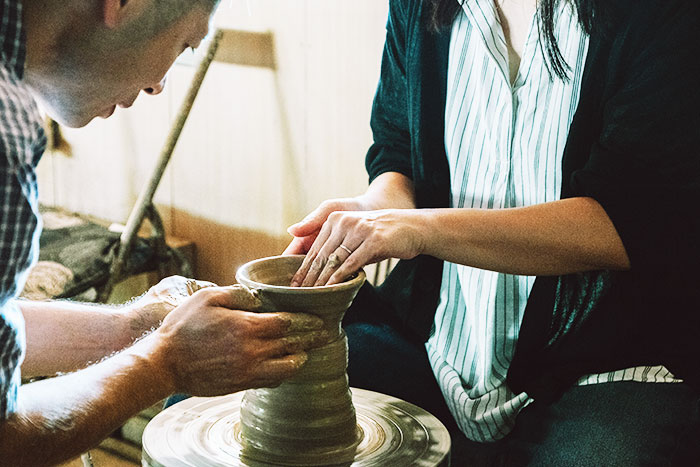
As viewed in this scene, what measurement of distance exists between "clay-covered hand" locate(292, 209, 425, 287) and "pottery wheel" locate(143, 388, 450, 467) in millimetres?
276

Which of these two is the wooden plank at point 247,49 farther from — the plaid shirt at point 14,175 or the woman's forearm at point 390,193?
the plaid shirt at point 14,175

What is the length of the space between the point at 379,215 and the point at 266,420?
1.35 ft

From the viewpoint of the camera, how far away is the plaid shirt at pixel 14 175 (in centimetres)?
111

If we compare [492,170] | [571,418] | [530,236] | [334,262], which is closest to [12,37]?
[334,262]

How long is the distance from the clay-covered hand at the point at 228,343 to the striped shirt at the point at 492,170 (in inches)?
22.3

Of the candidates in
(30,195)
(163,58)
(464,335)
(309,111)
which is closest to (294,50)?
(309,111)

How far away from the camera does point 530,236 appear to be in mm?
1688

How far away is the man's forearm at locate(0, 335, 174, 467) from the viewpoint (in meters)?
1.23

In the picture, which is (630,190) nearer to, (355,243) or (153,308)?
(355,243)

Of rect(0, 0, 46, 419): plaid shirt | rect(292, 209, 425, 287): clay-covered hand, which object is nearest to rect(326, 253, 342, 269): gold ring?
rect(292, 209, 425, 287): clay-covered hand

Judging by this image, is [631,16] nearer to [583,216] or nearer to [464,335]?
[583,216]

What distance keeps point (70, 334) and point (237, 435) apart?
0.36m

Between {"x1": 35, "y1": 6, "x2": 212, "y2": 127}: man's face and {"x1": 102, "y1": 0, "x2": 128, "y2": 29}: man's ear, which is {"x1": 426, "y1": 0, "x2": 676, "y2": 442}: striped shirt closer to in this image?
{"x1": 35, "y1": 6, "x2": 212, "y2": 127}: man's face

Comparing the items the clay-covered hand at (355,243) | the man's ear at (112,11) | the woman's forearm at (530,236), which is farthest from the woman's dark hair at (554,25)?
the man's ear at (112,11)
